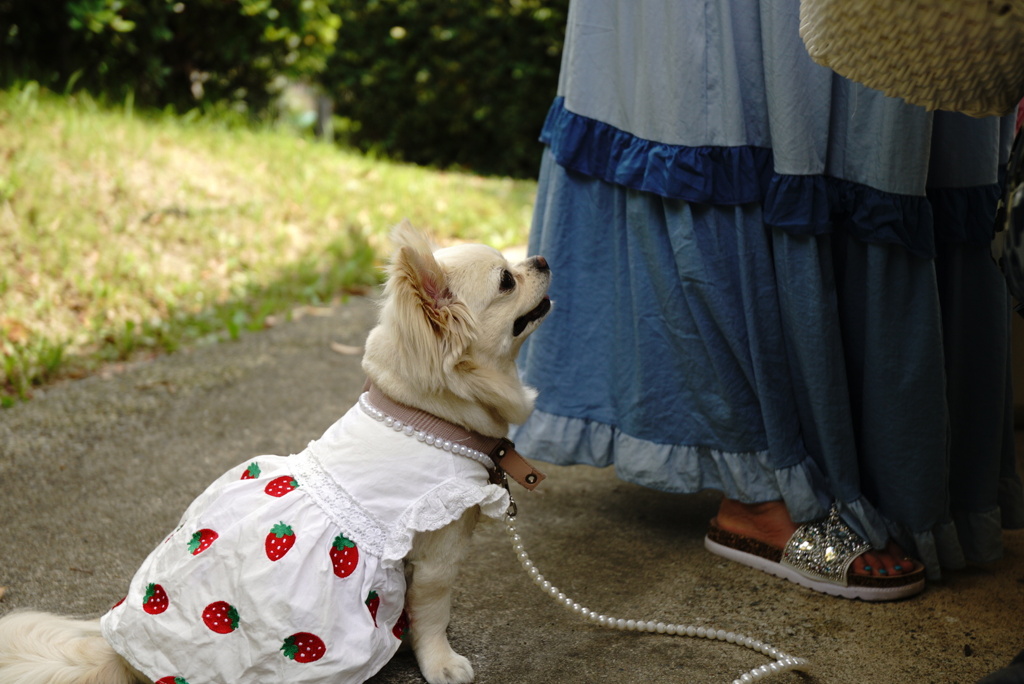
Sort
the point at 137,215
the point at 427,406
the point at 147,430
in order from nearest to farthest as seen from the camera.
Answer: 1. the point at 427,406
2. the point at 147,430
3. the point at 137,215

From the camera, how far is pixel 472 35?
7539mm

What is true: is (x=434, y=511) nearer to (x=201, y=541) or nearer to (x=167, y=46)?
(x=201, y=541)

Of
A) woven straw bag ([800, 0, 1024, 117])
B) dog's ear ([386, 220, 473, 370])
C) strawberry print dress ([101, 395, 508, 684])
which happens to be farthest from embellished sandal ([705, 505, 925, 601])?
woven straw bag ([800, 0, 1024, 117])

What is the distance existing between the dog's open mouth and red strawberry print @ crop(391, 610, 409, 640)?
24.6 inches

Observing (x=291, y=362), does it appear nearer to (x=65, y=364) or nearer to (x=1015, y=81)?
(x=65, y=364)

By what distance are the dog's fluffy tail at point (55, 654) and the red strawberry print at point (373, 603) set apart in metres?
0.44

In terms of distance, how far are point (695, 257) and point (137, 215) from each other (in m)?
3.55

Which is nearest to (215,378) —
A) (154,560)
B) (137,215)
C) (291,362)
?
(291,362)

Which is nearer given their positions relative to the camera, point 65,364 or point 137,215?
point 65,364

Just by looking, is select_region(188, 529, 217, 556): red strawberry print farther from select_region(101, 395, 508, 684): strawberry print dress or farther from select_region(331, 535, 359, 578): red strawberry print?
select_region(331, 535, 359, 578): red strawberry print

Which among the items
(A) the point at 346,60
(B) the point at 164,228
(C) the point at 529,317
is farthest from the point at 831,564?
(A) the point at 346,60

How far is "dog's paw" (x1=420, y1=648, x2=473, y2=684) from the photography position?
1.76 m

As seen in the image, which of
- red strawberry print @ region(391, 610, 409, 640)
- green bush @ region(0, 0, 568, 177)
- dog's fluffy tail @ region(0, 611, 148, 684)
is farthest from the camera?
green bush @ region(0, 0, 568, 177)

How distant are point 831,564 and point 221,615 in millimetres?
1413
